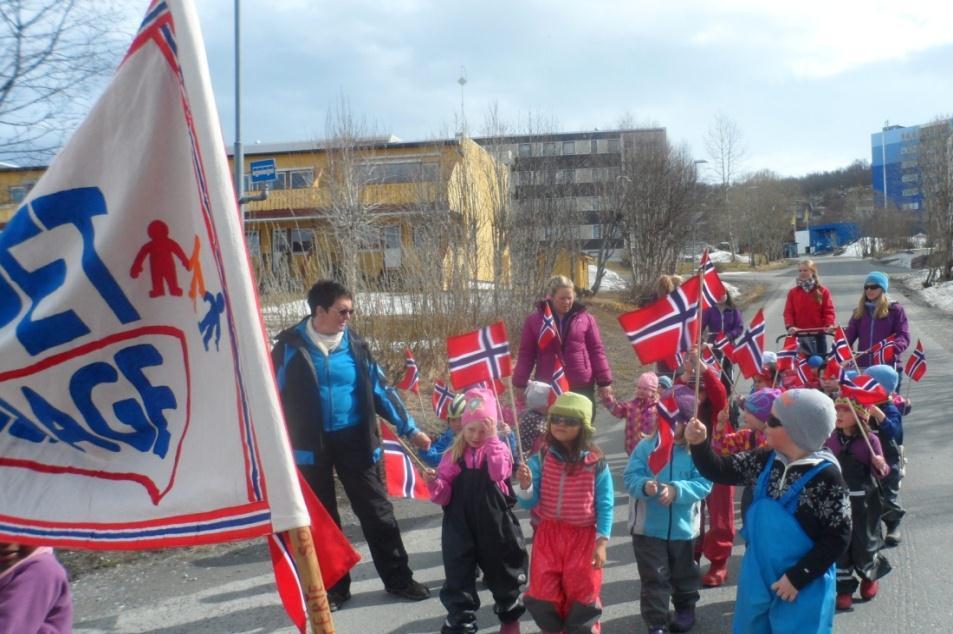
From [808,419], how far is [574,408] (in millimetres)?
1304

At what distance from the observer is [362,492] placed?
16.9ft

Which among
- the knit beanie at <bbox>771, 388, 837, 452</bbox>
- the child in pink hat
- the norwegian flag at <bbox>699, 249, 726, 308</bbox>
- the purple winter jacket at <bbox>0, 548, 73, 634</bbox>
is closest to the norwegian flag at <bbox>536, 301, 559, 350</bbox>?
the child in pink hat

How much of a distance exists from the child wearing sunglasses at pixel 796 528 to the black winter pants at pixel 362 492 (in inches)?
92.4

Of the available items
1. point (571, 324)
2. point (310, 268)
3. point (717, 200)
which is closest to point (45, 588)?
point (571, 324)

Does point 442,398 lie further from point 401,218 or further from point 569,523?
point 401,218

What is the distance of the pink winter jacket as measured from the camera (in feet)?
15.0

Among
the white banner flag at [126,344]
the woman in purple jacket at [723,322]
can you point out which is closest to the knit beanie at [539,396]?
the woman in purple jacket at [723,322]

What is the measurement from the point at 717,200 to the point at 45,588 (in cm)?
4007

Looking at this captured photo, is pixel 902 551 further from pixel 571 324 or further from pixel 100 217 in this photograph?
pixel 100 217

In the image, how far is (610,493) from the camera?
4340 millimetres

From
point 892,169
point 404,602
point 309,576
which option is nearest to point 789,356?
point 404,602

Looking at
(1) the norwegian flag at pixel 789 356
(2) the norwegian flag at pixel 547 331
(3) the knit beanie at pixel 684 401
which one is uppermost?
(2) the norwegian flag at pixel 547 331

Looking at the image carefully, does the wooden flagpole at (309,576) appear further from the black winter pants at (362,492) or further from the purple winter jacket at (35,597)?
the black winter pants at (362,492)

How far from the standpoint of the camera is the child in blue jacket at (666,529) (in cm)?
447
